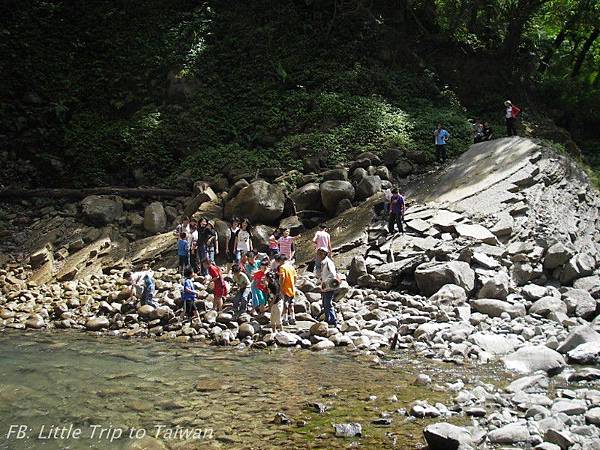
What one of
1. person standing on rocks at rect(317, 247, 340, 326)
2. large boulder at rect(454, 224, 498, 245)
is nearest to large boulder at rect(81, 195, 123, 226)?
person standing on rocks at rect(317, 247, 340, 326)

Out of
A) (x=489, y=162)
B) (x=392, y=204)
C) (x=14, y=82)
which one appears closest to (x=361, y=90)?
(x=489, y=162)

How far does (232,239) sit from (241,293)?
374 centimetres

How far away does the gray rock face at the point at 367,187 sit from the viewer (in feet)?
59.9

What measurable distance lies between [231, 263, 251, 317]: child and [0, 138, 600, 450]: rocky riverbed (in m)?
0.45

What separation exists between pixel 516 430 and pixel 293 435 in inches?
97.9

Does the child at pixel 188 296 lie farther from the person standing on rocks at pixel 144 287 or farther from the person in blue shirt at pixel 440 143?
the person in blue shirt at pixel 440 143

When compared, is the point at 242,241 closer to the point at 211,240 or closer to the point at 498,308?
the point at 211,240

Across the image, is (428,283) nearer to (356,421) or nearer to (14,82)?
(356,421)

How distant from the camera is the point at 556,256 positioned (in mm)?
14344

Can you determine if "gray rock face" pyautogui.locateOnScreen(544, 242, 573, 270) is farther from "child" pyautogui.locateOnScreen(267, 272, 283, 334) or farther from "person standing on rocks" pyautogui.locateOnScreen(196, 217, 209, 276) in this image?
"person standing on rocks" pyautogui.locateOnScreen(196, 217, 209, 276)

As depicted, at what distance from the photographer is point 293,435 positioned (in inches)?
272

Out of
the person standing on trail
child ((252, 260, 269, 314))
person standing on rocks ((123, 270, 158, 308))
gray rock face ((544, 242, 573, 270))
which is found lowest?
person standing on rocks ((123, 270, 158, 308))

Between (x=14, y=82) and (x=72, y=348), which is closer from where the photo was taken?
(x=72, y=348)

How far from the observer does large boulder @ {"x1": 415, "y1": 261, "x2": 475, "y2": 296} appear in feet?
43.7
